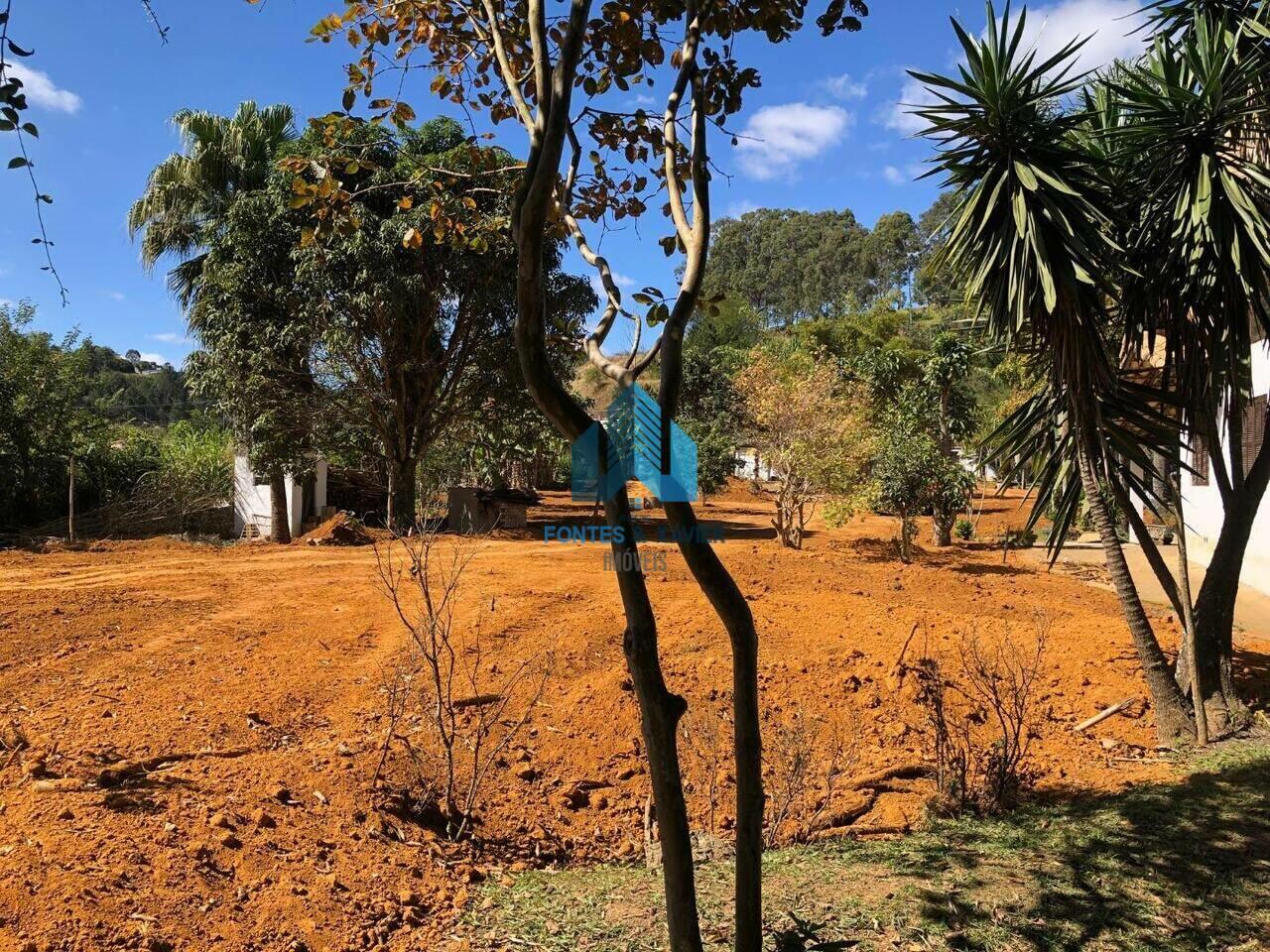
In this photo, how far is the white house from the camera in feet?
29.8

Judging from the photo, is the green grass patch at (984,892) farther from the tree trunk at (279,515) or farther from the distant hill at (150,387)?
the distant hill at (150,387)

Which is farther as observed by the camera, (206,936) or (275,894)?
(275,894)

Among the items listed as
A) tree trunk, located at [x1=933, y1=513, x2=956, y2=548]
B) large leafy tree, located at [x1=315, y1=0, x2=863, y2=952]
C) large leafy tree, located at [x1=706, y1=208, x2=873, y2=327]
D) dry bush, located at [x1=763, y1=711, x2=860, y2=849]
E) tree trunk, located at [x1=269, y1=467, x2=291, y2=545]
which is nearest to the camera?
large leafy tree, located at [x1=315, y1=0, x2=863, y2=952]

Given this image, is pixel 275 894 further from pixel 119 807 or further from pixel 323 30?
pixel 323 30

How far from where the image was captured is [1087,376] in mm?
4871

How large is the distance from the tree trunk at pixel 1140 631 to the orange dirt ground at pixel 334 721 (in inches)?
10.7

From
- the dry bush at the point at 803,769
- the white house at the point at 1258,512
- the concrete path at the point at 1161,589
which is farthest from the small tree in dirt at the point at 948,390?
the dry bush at the point at 803,769

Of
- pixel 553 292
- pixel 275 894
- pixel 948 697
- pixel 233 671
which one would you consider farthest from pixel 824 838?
pixel 553 292

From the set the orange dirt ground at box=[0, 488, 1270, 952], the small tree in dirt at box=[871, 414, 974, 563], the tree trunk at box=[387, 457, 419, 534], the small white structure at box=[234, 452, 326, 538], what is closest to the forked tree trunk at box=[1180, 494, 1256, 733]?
the orange dirt ground at box=[0, 488, 1270, 952]

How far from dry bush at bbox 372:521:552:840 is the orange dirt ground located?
13 cm

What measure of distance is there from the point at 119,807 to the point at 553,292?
40.2 ft

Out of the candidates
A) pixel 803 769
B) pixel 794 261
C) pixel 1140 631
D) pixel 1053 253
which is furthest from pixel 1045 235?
pixel 794 261

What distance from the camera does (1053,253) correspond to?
15.7 ft

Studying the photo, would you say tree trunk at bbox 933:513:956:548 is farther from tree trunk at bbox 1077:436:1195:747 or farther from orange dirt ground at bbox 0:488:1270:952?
tree trunk at bbox 1077:436:1195:747
